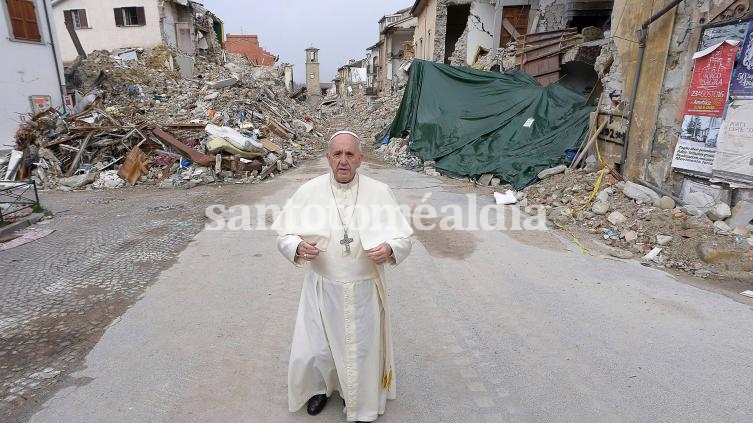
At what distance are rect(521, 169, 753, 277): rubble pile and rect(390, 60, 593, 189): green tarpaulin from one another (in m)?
1.89

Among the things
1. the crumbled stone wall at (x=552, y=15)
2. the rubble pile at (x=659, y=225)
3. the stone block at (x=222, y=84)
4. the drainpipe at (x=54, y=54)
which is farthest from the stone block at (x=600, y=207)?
the drainpipe at (x=54, y=54)

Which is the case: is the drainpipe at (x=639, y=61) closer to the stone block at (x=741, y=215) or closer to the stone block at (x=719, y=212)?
the stone block at (x=719, y=212)

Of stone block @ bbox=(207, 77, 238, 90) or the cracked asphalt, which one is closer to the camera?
the cracked asphalt

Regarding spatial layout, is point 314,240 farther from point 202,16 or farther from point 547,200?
point 202,16

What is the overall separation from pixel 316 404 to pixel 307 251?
1047 millimetres

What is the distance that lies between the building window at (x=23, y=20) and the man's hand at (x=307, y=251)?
16.4 metres

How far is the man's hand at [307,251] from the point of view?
85.9 inches

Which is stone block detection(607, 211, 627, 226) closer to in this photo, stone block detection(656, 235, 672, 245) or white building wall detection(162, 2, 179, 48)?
stone block detection(656, 235, 672, 245)

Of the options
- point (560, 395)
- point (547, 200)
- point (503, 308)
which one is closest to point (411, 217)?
point (547, 200)

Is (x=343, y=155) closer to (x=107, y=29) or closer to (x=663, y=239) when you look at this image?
(x=663, y=239)

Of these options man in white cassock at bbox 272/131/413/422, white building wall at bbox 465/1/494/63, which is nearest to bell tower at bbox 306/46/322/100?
white building wall at bbox 465/1/494/63

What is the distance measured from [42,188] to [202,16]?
22.6 m

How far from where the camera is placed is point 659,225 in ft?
19.1

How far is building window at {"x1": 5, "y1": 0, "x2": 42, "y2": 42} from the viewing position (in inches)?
511
